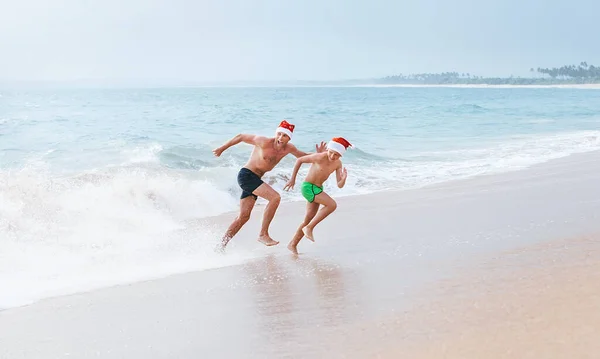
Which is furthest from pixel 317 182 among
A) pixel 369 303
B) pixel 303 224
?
pixel 369 303

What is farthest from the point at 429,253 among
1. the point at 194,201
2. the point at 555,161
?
the point at 555,161

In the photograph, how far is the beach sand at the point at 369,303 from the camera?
4.32m

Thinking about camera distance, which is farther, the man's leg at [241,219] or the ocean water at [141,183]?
the man's leg at [241,219]

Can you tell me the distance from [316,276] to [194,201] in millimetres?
5471

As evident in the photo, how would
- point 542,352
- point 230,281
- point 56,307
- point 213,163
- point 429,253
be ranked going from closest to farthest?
point 542,352, point 56,307, point 230,281, point 429,253, point 213,163

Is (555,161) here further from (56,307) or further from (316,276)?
(56,307)

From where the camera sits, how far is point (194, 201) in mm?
11438

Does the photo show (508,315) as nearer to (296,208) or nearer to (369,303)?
(369,303)

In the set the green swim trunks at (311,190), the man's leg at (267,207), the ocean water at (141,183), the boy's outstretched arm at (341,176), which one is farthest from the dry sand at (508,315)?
the ocean water at (141,183)

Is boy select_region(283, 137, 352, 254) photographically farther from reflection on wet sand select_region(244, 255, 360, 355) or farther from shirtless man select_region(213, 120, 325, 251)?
reflection on wet sand select_region(244, 255, 360, 355)

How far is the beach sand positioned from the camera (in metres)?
4.32

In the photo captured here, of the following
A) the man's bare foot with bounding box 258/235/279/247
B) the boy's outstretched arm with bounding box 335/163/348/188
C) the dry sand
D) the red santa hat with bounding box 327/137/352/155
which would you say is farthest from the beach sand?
the red santa hat with bounding box 327/137/352/155

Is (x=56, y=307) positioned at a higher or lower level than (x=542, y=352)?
lower

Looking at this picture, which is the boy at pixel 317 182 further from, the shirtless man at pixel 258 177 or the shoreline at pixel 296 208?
the shoreline at pixel 296 208
